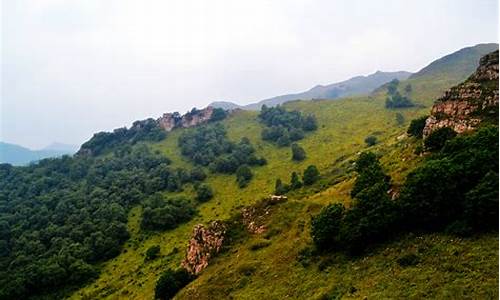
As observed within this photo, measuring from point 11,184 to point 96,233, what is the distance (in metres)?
91.4

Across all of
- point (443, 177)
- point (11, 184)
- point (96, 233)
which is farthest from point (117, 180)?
point (443, 177)

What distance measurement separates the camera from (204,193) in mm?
151250

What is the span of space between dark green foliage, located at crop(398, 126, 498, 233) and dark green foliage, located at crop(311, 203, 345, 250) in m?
8.84

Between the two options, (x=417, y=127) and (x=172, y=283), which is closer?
(x=172, y=283)

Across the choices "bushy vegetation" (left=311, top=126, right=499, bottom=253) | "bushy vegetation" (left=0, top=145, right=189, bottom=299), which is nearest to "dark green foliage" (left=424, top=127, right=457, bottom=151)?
"bushy vegetation" (left=311, top=126, right=499, bottom=253)

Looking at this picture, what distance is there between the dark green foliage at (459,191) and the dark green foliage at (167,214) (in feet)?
303

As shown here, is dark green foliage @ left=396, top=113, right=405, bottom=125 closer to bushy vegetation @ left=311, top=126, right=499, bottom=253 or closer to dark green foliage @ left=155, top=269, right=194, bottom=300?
bushy vegetation @ left=311, top=126, right=499, bottom=253

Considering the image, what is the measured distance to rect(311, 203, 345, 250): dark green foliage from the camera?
56.1 metres

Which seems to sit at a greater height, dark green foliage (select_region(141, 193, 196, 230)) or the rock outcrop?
the rock outcrop

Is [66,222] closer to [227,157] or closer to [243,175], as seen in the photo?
[243,175]

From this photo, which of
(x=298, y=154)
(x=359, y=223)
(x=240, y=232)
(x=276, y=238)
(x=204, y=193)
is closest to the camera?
(x=359, y=223)

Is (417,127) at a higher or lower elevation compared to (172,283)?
higher

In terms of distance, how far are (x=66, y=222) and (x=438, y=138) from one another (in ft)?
409

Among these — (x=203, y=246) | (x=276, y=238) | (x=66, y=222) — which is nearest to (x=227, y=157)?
(x=66, y=222)
